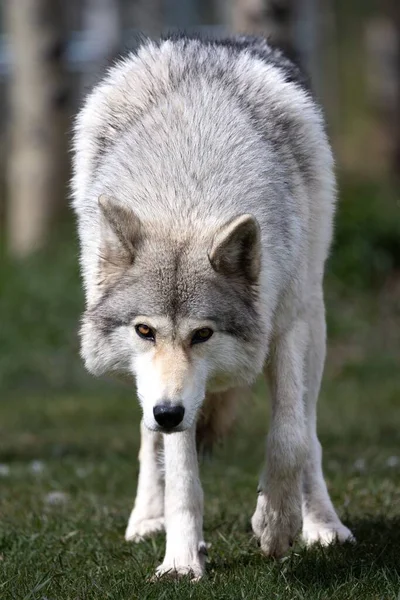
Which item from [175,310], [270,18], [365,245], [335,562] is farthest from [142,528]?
[270,18]

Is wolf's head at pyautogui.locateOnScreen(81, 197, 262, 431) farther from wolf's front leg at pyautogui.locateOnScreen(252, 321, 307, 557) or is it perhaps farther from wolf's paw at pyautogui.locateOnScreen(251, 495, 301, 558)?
wolf's paw at pyautogui.locateOnScreen(251, 495, 301, 558)

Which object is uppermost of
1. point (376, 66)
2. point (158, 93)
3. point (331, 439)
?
point (376, 66)

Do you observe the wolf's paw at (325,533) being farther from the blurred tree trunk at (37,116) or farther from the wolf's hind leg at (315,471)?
the blurred tree trunk at (37,116)

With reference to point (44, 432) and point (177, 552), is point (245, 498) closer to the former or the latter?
point (177, 552)

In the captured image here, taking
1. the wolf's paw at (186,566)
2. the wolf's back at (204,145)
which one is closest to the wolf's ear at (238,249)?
the wolf's back at (204,145)

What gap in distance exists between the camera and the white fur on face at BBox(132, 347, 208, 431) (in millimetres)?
4359

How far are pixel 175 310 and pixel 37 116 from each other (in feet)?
35.7

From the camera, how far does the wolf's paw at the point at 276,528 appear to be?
4844mm

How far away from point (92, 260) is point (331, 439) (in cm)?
399

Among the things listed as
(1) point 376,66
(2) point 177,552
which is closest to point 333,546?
(2) point 177,552

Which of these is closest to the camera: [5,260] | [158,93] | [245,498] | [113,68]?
[158,93]

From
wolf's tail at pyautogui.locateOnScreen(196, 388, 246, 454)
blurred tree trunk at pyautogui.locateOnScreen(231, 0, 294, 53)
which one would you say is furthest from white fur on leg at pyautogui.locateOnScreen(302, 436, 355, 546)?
blurred tree trunk at pyautogui.locateOnScreen(231, 0, 294, 53)

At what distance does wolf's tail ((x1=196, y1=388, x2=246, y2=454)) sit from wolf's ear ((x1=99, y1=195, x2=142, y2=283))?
3.41 feet

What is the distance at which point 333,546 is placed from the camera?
4.99 metres
